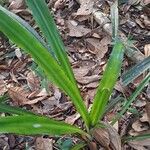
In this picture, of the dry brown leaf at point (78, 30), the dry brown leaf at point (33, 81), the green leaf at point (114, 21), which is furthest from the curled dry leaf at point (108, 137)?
the dry brown leaf at point (78, 30)

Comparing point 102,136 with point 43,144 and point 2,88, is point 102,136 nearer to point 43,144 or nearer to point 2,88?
point 43,144

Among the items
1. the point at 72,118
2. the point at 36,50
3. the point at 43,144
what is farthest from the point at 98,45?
the point at 36,50

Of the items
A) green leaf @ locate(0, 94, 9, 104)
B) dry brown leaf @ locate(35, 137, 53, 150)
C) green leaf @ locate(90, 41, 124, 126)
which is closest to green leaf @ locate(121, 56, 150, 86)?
green leaf @ locate(90, 41, 124, 126)

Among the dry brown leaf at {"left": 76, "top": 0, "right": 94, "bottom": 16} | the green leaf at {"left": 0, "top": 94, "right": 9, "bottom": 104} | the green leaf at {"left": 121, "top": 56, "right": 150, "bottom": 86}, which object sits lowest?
the green leaf at {"left": 121, "top": 56, "right": 150, "bottom": 86}

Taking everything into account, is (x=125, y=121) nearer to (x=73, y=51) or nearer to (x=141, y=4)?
(x=73, y=51)

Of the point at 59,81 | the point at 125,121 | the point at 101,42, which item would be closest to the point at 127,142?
the point at 125,121

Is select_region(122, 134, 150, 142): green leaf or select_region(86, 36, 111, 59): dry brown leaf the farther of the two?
select_region(86, 36, 111, 59): dry brown leaf

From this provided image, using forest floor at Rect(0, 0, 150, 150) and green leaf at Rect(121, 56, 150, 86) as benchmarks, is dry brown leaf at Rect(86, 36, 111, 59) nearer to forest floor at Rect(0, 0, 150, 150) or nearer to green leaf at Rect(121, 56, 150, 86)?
forest floor at Rect(0, 0, 150, 150)
